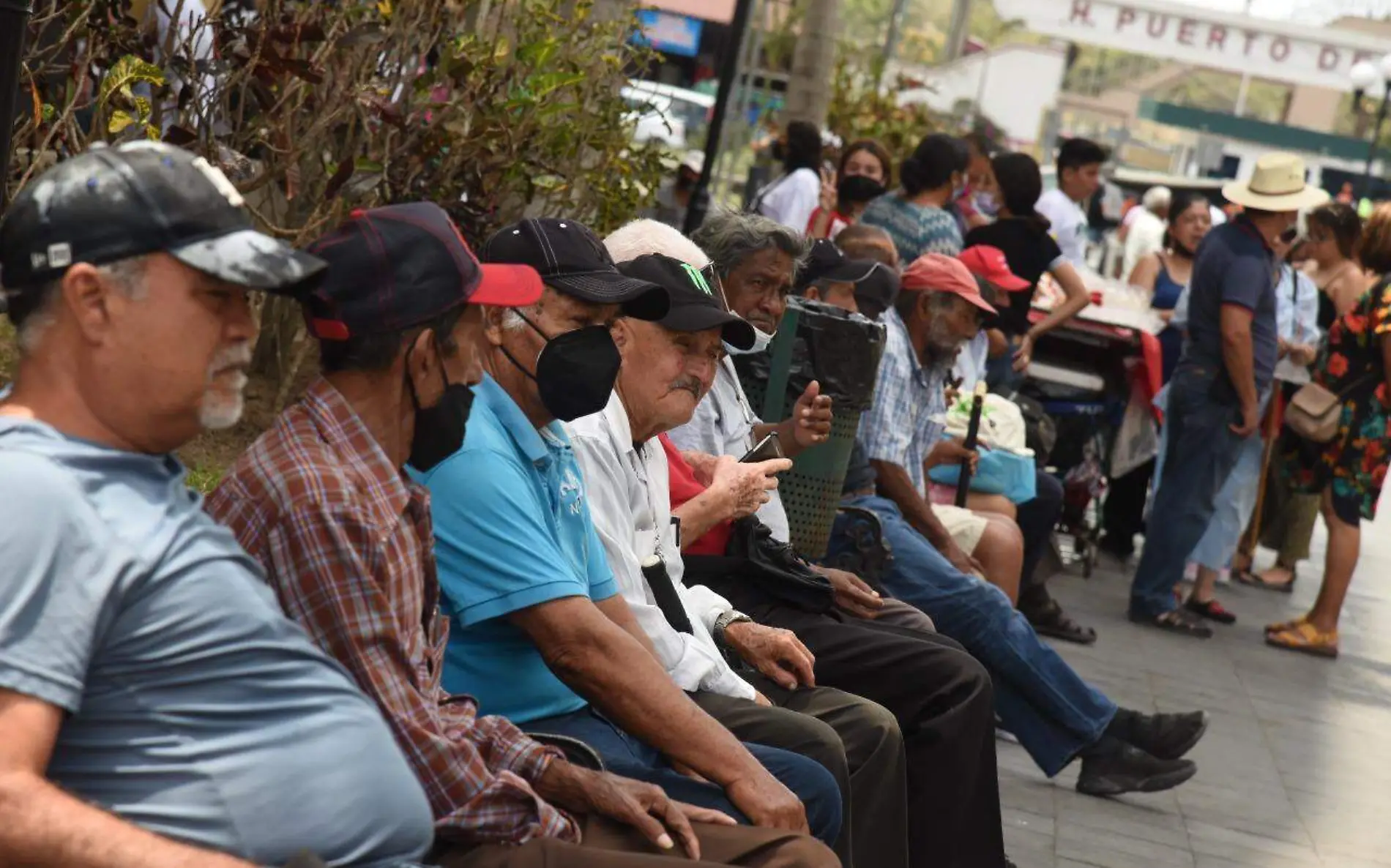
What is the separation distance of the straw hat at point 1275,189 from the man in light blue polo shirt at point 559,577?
6.47 metres

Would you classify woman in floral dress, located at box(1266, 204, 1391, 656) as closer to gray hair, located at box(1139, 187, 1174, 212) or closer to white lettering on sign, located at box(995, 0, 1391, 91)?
gray hair, located at box(1139, 187, 1174, 212)

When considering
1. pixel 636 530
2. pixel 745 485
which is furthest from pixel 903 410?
pixel 636 530

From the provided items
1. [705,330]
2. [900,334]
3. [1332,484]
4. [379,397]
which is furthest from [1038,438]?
[379,397]

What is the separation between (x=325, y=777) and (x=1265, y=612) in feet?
31.8

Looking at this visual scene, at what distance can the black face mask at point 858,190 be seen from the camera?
35.1 ft

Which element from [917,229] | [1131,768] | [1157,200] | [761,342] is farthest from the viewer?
[1157,200]

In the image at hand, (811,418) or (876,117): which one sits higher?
(876,117)

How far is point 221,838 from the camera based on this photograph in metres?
2.28

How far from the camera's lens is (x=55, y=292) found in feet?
7.39

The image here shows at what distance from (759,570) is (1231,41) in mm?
39116

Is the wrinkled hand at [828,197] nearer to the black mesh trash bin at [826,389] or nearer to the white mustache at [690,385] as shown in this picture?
the black mesh trash bin at [826,389]

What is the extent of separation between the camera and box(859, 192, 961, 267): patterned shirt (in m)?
9.70

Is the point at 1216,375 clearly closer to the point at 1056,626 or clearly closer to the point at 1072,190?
the point at 1056,626

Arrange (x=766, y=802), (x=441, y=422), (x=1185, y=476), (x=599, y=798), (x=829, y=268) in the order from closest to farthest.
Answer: (x=441, y=422), (x=599, y=798), (x=766, y=802), (x=829, y=268), (x=1185, y=476)
